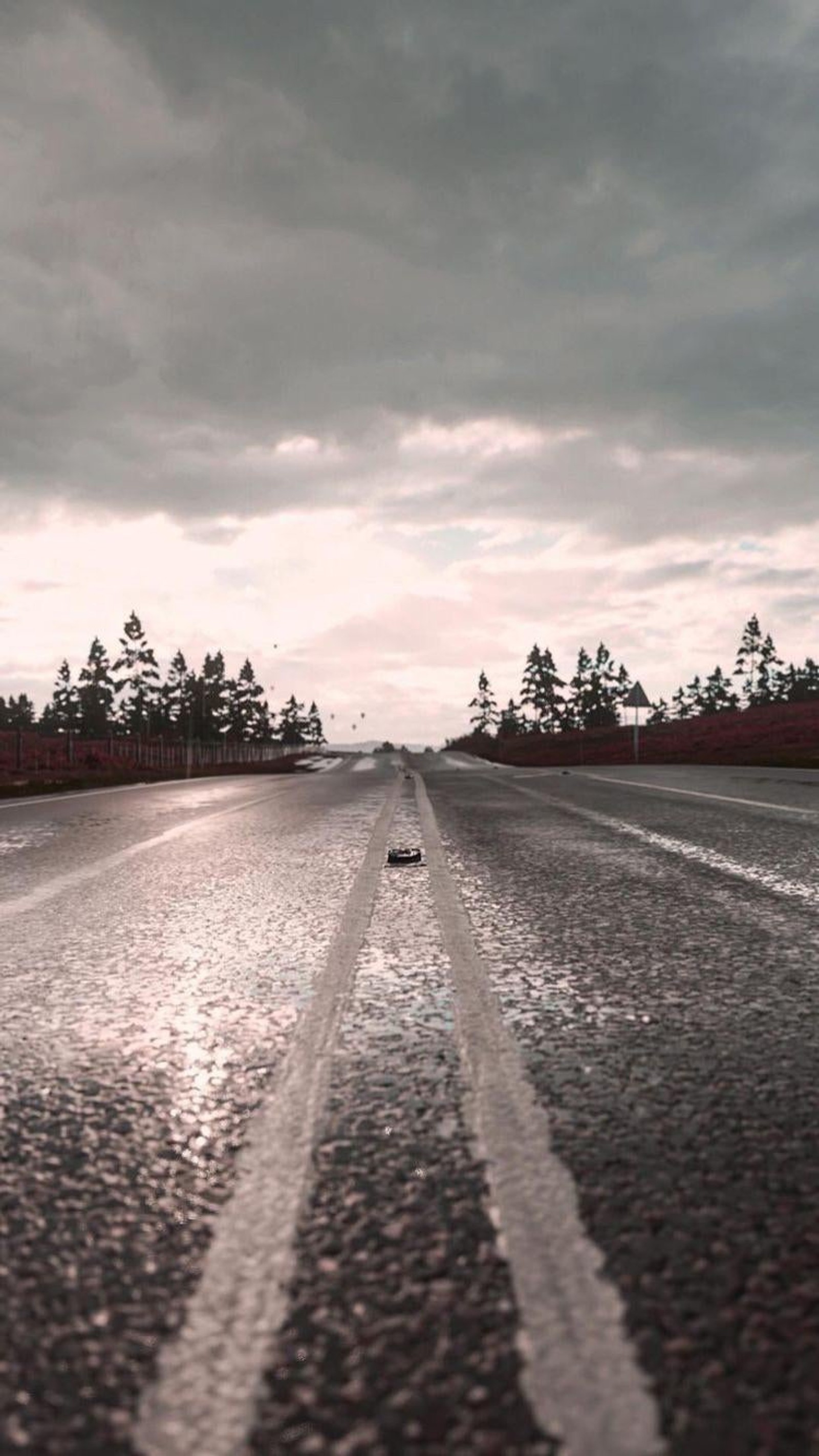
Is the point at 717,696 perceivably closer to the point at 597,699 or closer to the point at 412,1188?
the point at 597,699

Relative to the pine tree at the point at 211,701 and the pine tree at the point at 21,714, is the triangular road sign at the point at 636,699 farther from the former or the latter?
the pine tree at the point at 21,714

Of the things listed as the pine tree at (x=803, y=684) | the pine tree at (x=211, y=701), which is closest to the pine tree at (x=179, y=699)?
the pine tree at (x=211, y=701)

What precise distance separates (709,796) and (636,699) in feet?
96.7

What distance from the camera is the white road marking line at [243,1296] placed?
48.8 inches

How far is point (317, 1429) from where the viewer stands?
48.1 inches

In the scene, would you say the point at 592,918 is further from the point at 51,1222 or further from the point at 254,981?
the point at 51,1222

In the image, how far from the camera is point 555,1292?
59.4 inches

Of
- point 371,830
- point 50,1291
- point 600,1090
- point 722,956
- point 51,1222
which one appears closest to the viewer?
point 50,1291

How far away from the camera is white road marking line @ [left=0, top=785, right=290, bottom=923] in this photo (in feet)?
18.7

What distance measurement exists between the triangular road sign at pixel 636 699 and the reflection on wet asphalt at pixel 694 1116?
3844 cm

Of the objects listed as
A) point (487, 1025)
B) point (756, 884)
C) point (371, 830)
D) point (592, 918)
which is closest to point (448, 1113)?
point (487, 1025)

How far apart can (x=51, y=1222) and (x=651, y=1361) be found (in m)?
1.04

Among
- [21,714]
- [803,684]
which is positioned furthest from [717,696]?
[21,714]

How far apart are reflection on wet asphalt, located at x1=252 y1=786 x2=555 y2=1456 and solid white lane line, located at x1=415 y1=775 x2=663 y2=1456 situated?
0.03m
